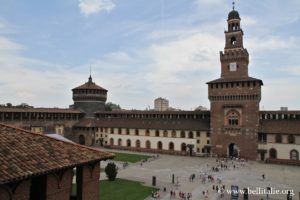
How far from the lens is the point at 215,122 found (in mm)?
53094

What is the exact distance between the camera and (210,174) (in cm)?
3888

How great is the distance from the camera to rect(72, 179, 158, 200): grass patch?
92.1ft

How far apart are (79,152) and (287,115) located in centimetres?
4682

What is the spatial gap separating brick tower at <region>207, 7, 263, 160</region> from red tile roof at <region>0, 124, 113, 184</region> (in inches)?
1688

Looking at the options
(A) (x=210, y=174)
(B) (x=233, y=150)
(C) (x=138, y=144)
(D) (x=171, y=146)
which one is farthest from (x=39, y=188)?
(C) (x=138, y=144)

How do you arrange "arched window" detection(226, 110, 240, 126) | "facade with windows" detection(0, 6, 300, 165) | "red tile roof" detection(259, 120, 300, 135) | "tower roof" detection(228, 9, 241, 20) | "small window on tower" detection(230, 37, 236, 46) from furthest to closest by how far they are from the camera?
"small window on tower" detection(230, 37, 236, 46) < "tower roof" detection(228, 9, 241, 20) < "arched window" detection(226, 110, 240, 126) < "facade with windows" detection(0, 6, 300, 165) < "red tile roof" detection(259, 120, 300, 135)

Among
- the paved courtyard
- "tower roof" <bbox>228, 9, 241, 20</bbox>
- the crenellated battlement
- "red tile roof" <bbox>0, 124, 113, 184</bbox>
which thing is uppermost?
"tower roof" <bbox>228, 9, 241, 20</bbox>

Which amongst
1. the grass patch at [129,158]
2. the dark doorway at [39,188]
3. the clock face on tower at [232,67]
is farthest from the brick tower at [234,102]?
the dark doorway at [39,188]

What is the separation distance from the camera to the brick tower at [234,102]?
49906 mm

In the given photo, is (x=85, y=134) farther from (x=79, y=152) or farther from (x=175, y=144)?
(x=79, y=152)

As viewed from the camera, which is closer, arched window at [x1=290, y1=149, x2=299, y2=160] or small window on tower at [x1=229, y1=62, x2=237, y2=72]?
arched window at [x1=290, y1=149, x2=299, y2=160]

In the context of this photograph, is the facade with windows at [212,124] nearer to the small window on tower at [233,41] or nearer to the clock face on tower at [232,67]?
the small window on tower at [233,41]

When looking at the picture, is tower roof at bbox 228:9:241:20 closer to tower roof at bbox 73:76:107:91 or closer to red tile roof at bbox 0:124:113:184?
tower roof at bbox 73:76:107:91

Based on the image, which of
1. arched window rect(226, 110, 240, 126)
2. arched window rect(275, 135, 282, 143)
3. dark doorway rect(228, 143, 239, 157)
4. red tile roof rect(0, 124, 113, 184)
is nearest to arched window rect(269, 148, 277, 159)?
arched window rect(275, 135, 282, 143)
